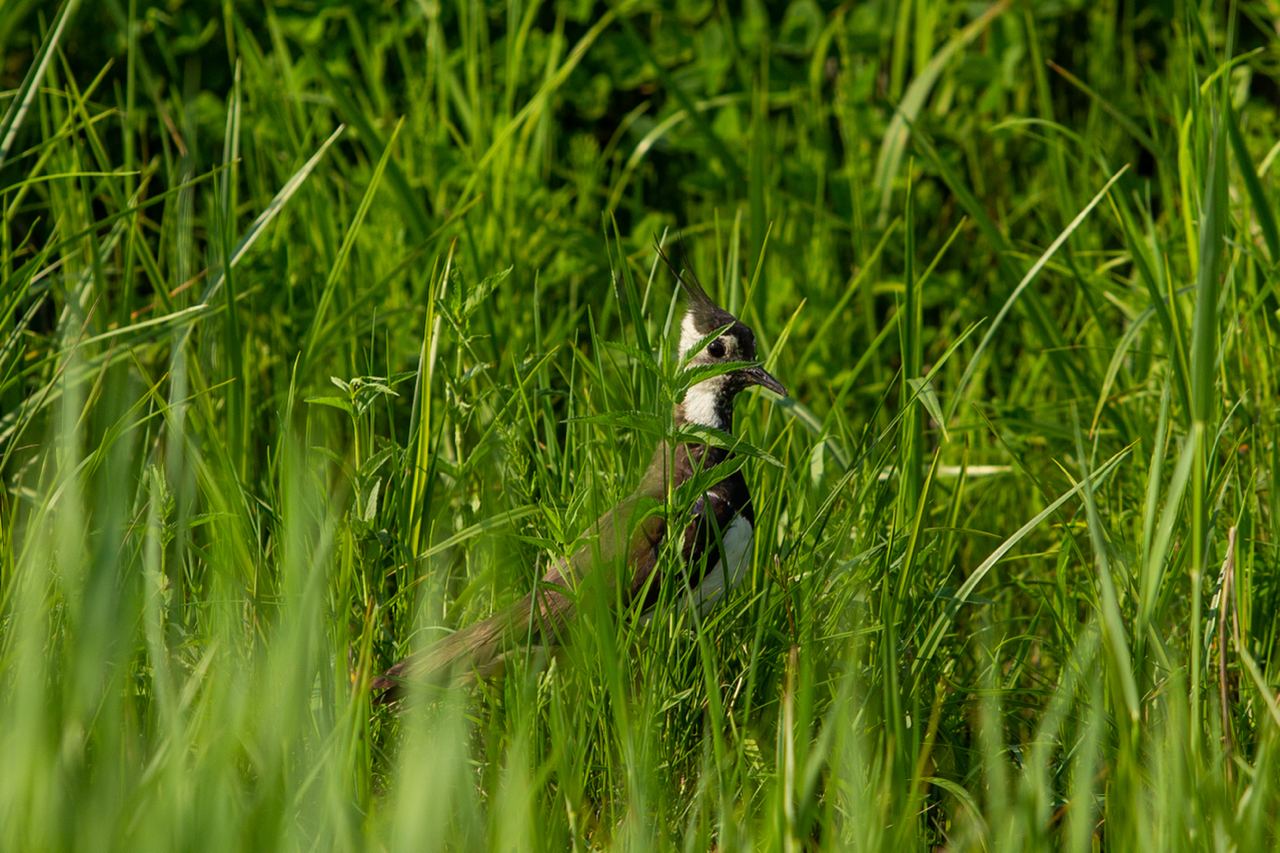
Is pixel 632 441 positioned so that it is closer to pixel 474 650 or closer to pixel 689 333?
Result: pixel 689 333

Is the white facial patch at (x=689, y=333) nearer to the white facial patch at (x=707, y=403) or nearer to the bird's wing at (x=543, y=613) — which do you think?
the white facial patch at (x=707, y=403)

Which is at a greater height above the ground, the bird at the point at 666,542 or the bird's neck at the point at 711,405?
the bird's neck at the point at 711,405

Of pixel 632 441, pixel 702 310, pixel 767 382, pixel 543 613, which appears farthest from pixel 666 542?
pixel 702 310

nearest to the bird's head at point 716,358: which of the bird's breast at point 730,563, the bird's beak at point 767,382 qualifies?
the bird's beak at point 767,382

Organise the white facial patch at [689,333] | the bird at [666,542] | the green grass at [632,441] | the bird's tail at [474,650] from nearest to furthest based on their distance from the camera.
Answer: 1. the green grass at [632,441]
2. the bird at [666,542]
3. the bird's tail at [474,650]
4. the white facial patch at [689,333]

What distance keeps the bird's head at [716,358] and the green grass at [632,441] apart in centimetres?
8

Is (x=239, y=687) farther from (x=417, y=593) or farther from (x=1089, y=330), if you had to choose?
(x=1089, y=330)

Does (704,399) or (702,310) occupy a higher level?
(702,310)

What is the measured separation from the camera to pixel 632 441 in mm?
3047

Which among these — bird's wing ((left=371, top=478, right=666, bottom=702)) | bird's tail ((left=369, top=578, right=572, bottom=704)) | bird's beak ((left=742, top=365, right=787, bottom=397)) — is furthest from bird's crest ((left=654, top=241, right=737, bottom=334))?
bird's tail ((left=369, top=578, right=572, bottom=704))

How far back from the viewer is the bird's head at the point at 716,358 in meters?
3.16

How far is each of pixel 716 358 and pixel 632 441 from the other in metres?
0.37

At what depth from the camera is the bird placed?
2.39 metres

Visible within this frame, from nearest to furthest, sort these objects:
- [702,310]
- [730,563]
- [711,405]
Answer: [730,563], [702,310], [711,405]
